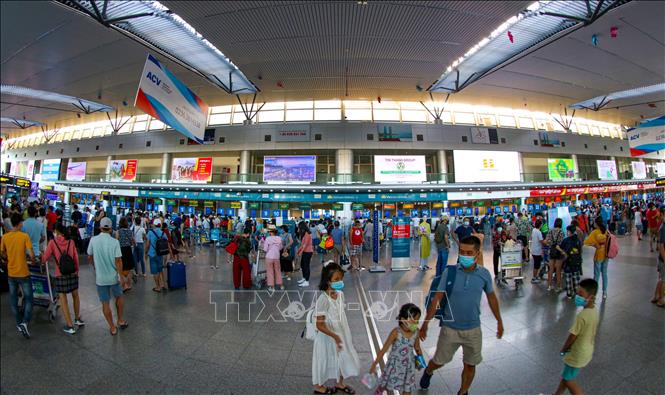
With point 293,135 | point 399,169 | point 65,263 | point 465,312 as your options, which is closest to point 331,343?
point 465,312

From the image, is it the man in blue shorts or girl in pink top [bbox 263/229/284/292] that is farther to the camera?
girl in pink top [bbox 263/229/284/292]

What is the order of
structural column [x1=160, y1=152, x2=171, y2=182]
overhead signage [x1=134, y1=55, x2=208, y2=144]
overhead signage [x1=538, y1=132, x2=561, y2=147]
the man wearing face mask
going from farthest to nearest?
overhead signage [x1=538, y1=132, x2=561, y2=147] < structural column [x1=160, y1=152, x2=171, y2=182] < overhead signage [x1=134, y1=55, x2=208, y2=144] < the man wearing face mask

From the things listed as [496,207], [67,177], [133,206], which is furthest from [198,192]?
[496,207]

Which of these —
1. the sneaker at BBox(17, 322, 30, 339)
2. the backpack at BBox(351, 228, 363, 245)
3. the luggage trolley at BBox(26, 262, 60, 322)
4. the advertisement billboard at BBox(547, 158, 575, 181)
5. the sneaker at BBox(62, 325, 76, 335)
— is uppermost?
the advertisement billboard at BBox(547, 158, 575, 181)

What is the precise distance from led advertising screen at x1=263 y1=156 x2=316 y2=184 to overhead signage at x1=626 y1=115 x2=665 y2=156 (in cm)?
1653

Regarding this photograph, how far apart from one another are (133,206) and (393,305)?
2697cm

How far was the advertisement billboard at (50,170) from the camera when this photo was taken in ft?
88.5

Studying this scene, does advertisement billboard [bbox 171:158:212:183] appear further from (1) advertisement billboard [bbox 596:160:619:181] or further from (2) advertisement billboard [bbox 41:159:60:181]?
(1) advertisement billboard [bbox 596:160:619:181]

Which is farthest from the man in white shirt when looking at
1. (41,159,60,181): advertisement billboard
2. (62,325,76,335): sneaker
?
(41,159,60,181): advertisement billboard

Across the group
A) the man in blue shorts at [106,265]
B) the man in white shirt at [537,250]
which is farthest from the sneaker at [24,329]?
the man in white shirt at [537,250]

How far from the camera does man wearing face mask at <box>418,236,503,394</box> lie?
2.53m

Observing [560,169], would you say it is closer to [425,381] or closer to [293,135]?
[293,135]

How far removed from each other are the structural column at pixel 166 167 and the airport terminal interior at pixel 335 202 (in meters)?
0.62

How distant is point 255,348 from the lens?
3584 mm
